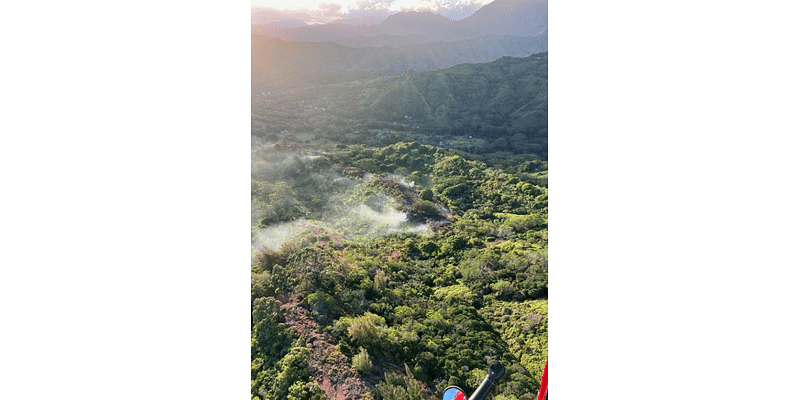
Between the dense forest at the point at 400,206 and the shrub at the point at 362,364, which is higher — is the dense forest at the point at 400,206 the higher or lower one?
the higher one

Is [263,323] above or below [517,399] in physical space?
above

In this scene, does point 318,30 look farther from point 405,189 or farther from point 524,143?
point 524,143

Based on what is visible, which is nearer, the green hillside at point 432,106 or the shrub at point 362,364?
the shrub at point 362,364

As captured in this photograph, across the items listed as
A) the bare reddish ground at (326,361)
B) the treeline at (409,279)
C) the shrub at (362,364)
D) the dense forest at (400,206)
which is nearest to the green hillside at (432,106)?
the dense forest at (400,206)

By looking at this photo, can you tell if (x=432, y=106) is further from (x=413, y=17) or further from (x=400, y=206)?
(x=400, y=206)

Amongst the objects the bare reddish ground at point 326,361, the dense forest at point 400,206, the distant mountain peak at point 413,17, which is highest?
the distant mountain peak at point 413,17

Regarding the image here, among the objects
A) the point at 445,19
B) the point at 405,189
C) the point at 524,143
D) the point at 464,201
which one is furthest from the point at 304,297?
the point at 445,19

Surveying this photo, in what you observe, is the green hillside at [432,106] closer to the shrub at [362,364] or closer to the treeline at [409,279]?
the treeline at [409,279]

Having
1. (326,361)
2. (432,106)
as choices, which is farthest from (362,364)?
(432,106)

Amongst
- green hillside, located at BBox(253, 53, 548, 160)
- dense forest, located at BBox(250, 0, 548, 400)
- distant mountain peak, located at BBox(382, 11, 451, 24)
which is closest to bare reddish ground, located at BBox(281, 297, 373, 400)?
dense forest, located at BBox(250, 0, 548, 400)
